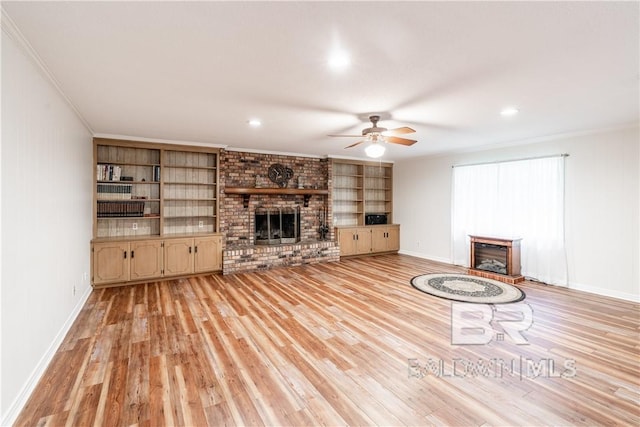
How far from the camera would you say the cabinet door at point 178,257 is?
5191 millimetres

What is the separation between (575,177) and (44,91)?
6.74m

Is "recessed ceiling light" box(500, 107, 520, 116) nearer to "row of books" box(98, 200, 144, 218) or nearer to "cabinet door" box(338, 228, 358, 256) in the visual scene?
"cabinet door" box(338, 228, 358, 256)

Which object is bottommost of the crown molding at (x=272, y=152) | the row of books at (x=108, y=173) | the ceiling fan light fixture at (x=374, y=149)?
the row of books at (x=108, y=173)

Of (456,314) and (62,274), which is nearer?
(62,274)

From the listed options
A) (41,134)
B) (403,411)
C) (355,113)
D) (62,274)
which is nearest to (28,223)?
(41,134)

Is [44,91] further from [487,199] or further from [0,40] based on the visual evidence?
[487,199]

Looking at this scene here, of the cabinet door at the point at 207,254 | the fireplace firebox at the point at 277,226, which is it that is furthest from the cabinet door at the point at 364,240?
the cabinet door at the point at 207,254

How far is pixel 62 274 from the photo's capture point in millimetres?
3031

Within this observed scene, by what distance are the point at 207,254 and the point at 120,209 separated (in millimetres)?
1601

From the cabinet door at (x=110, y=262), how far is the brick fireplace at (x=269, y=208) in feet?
5.20

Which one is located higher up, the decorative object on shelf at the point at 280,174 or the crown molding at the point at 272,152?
the crown molding at the point at 272,152

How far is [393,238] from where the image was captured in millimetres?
7910

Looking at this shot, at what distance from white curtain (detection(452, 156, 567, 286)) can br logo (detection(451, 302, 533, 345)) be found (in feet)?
5.17

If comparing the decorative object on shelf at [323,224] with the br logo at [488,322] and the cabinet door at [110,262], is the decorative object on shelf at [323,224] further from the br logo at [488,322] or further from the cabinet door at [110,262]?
the cabinet door at [110,262]
